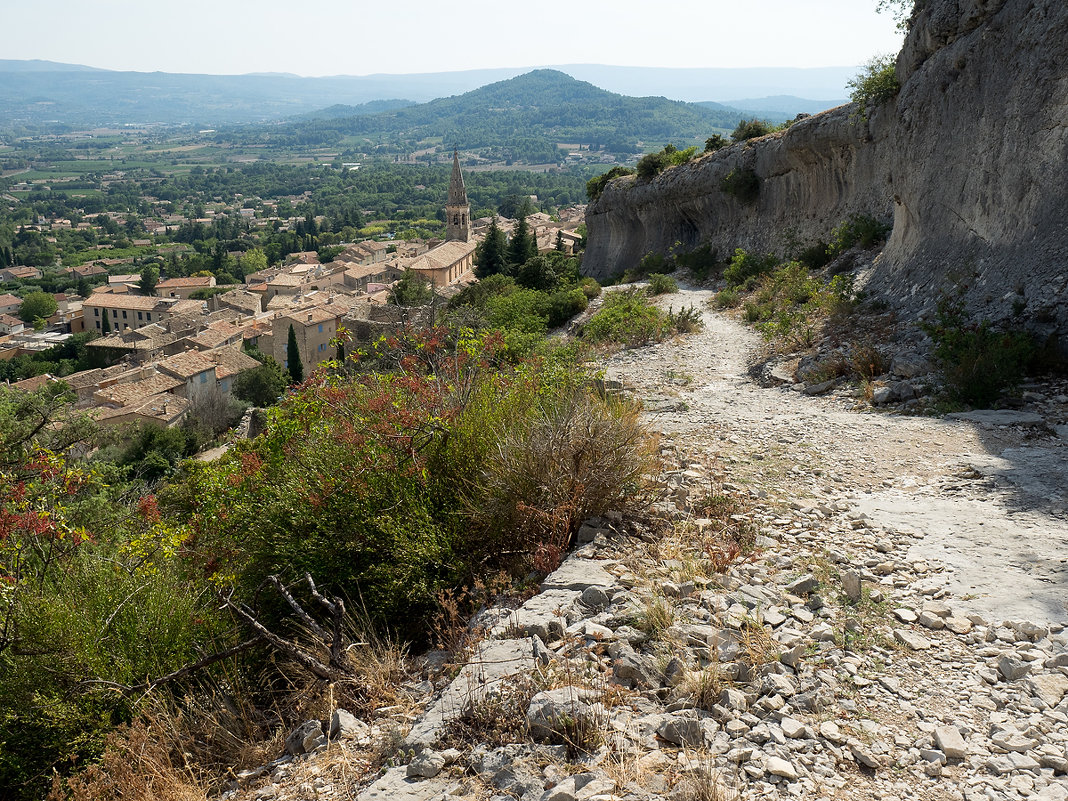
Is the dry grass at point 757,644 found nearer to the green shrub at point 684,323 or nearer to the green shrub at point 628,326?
the green shrub at point 628,326

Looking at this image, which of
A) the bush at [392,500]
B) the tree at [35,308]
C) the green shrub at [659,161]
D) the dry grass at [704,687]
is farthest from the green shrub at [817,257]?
the tree at [35,308]

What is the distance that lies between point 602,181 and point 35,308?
60.8 m

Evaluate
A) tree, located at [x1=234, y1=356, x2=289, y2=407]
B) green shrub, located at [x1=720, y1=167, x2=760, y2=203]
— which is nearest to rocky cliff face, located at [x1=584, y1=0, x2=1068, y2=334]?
green shrub, located at [x1=720, y1=167, x2=760, y2=203]

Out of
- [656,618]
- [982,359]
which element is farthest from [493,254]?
[656,618]

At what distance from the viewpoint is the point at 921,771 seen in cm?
255

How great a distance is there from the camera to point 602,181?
3069 centimetres

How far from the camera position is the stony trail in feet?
12.5

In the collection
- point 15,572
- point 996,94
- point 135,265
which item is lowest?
point 135,265

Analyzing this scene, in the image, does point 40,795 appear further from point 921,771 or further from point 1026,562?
point 1026,562

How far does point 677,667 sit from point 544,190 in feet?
496

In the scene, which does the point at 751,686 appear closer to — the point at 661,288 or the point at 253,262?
the point at 661,288

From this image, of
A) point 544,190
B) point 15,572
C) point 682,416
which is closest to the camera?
point 15,572

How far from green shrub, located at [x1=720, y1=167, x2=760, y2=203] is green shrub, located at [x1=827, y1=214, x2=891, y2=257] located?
208 inches

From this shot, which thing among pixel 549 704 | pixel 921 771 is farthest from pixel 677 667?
pixel 921 771
